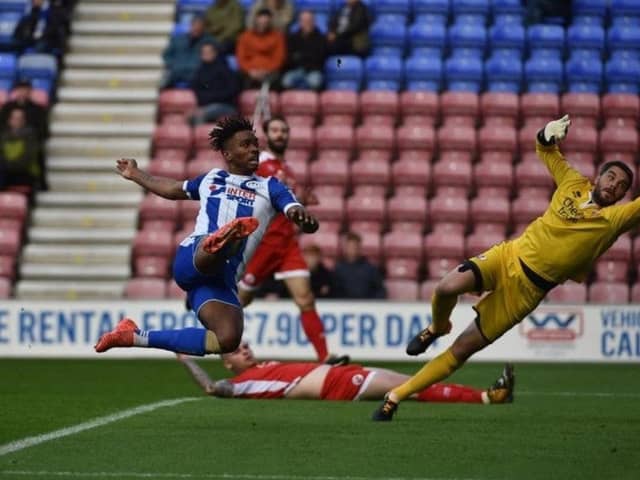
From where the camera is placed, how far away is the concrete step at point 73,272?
61.0ft

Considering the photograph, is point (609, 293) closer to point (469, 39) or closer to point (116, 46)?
point (469, 39)

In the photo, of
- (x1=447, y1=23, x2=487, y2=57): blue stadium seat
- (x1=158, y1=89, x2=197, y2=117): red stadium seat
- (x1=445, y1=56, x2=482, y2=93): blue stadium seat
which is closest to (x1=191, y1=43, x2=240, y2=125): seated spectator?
(x1=158, y1=89, x2=197, y2=117): red stadium seat

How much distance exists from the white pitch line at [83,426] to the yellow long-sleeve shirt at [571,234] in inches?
105

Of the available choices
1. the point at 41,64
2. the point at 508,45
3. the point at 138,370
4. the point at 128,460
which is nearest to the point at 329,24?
the point at 508,45

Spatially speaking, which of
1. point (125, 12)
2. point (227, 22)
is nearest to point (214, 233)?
point (227, 22)

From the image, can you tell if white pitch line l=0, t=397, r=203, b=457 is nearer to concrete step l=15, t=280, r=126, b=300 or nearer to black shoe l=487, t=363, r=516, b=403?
black shoe l=487, t=363, r=516, b=403

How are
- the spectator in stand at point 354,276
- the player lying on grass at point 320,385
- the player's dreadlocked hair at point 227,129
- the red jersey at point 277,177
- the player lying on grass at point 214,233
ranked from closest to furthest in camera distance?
the player lying on grass at point 214,233
the player's dreadlocked hair at point 227,129
the player lying on grass at point 320,385
the red jersey at point 277,177
the spectator in stand at point 354,276

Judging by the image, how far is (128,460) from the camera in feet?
24.9

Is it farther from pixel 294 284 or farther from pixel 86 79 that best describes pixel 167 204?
pixel 294 284

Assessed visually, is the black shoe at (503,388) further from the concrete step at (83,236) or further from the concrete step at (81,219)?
the concrete step at (81,219)

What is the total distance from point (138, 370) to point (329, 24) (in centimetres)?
741

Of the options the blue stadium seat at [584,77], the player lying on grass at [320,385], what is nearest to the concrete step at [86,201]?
the blue stadium seat at [584,77]

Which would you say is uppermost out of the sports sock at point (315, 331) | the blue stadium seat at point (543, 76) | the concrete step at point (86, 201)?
the blue stadium seat at point (543, 76)

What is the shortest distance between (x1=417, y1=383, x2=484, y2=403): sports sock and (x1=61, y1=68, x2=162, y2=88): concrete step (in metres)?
11.2
